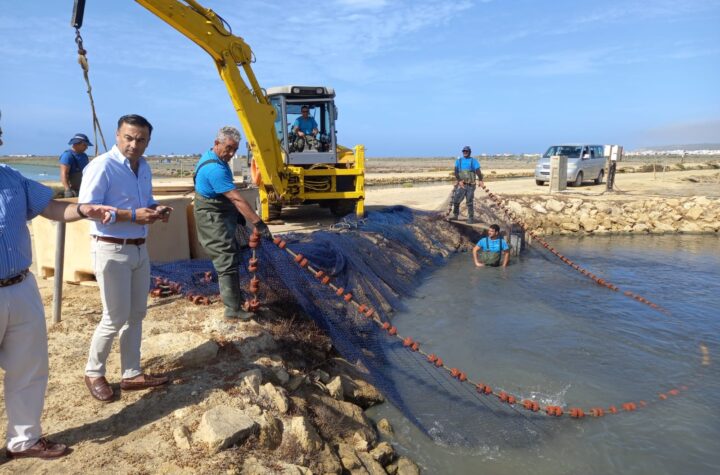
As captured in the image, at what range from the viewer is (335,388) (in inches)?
179

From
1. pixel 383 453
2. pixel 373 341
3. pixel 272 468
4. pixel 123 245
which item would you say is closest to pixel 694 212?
pixel 373 341

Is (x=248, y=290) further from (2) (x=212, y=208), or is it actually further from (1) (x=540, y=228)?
(1) (x=540, y=228)

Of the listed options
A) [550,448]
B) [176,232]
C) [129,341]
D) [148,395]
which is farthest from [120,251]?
[550,448]

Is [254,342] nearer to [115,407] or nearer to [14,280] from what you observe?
[115,407]

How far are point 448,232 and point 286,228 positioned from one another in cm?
452

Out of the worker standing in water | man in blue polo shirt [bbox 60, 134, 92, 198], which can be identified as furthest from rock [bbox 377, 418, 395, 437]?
the worker standing in water

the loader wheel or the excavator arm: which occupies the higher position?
the excavator arm

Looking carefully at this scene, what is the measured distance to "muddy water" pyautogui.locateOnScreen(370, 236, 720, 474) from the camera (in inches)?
170

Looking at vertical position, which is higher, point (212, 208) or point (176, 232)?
point (212, 208)

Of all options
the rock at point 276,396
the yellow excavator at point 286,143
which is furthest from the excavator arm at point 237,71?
the rock at point 276,396

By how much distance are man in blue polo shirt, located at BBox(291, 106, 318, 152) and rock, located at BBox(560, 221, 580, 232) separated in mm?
8814

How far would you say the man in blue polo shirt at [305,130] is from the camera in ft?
35.1

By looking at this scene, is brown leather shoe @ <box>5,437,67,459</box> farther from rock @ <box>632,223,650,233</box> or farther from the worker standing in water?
rock @ <box>632,223,650,233</box>

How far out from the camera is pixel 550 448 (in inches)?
174
